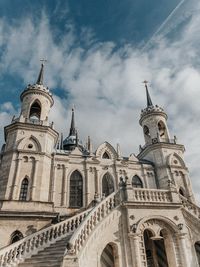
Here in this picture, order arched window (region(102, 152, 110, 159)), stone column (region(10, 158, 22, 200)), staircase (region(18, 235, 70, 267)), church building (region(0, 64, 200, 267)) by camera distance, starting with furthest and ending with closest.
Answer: arched window (region(102, 152, 110, 159)) → stone column (region(10, 158, 22, 200)) → church building (region(0, 64, 200, 267)) → staircase (region(18, 235, 70, 267))

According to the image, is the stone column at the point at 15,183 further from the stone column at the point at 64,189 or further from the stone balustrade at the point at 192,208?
the stone balustrade at the point at 192,208

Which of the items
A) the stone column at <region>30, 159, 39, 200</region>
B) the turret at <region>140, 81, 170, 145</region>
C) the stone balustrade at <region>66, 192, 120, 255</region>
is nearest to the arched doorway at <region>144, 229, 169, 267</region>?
the stone balustrade at <region>66, 192, 120, 255</region>

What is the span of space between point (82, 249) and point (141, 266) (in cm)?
408

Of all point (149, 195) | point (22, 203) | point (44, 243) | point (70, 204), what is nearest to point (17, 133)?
point (22, 203)

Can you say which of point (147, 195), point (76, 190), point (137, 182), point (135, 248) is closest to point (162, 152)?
point (137, 182)

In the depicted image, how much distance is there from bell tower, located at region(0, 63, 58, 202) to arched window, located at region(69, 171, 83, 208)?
2.36 metres

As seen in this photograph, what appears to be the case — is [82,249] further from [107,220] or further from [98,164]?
[98,164]

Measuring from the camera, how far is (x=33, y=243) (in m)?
12.4

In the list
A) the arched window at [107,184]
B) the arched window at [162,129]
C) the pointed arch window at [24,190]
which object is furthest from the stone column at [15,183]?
the arched window at [162,129]

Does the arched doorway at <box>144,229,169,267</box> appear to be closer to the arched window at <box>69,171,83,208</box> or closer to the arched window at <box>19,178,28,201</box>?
the arched window at <box>69,171,83,208</box>

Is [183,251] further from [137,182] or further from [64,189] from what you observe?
[137,182]

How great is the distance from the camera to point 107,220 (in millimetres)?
13219

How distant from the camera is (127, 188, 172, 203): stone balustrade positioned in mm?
14578

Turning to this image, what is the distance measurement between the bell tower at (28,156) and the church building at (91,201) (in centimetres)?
9
